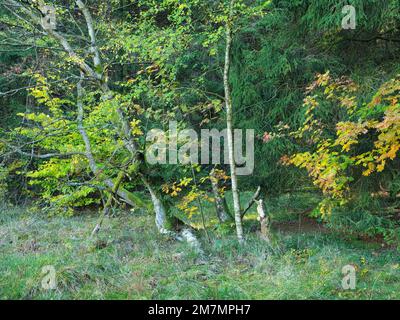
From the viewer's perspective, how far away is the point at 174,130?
8.03 m

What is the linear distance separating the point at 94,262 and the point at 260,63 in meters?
5.09

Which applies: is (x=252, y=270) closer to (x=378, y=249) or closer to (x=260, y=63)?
(x=378, y=249)

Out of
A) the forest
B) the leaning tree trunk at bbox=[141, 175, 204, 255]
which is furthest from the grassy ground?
the leaning tree trunk at bbox=[141, 175, 204, 255]

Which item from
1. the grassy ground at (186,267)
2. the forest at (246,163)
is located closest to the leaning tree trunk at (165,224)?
the forest at (246,163)

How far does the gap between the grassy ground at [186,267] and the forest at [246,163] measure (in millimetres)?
28

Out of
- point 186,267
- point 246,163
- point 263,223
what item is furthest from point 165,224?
point 186,267

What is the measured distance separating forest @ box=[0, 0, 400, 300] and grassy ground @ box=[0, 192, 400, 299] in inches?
1.1

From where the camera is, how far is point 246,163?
30.4 ft

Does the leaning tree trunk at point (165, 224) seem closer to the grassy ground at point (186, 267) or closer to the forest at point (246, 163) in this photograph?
the forest at point (246, 163)

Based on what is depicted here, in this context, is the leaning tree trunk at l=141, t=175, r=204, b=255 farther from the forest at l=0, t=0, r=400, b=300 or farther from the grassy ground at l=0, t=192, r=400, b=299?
the grassy ground at l=0, t=192, r=400, b=299

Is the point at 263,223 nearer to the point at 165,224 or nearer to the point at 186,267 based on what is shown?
the point at 165,224

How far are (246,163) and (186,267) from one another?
13.1 ft

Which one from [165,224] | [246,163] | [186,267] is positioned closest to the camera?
[186,267]

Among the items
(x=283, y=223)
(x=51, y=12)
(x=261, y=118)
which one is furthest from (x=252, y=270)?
(x=51, y=12)
